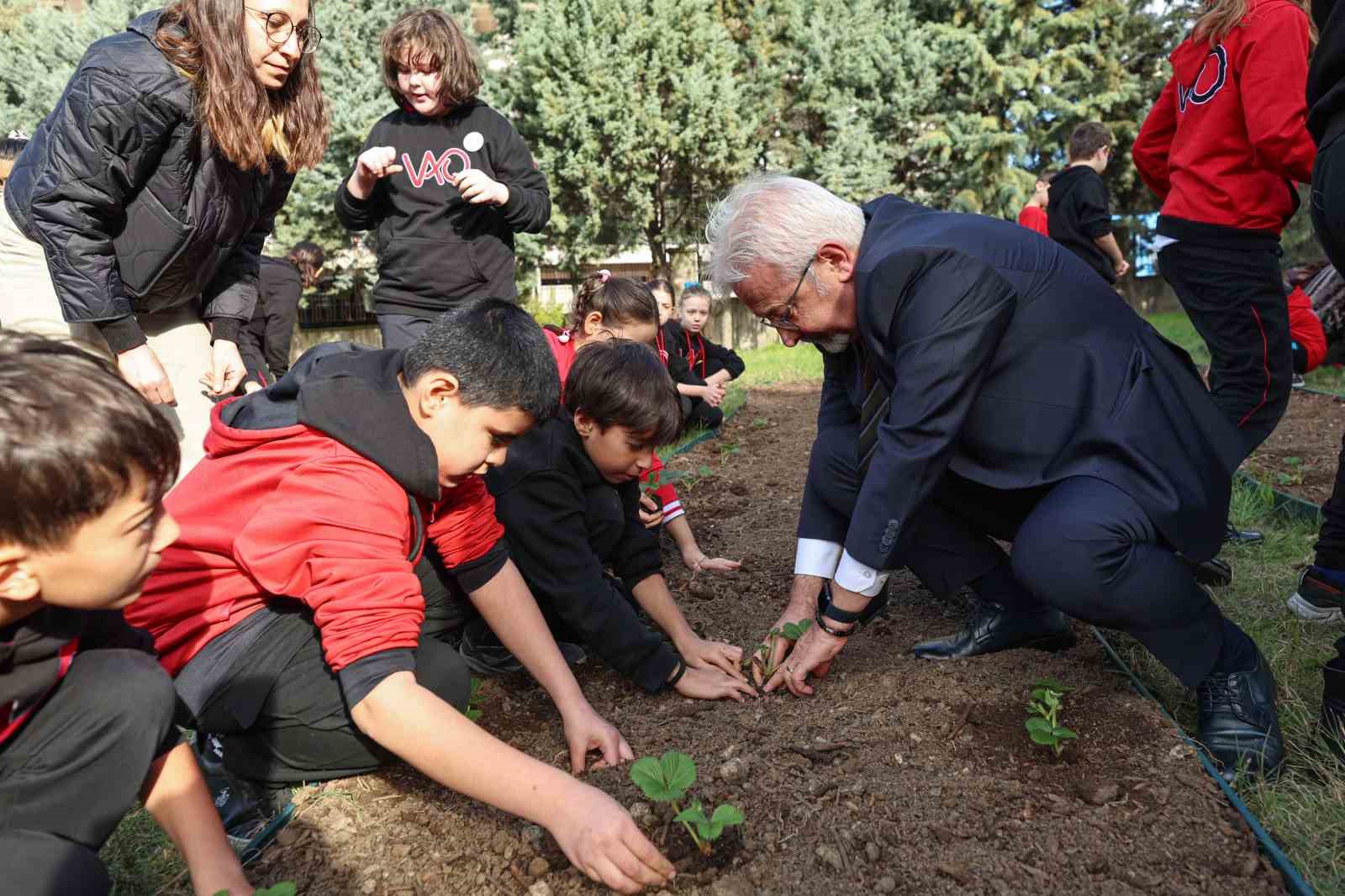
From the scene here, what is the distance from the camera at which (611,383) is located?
2.33 meters

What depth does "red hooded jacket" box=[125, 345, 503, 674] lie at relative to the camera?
1.54 meters

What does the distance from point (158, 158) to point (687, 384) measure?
134 inches

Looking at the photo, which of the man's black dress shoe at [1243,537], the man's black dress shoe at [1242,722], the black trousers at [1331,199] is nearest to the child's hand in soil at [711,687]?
the man's black dress shoe at [1242,722]

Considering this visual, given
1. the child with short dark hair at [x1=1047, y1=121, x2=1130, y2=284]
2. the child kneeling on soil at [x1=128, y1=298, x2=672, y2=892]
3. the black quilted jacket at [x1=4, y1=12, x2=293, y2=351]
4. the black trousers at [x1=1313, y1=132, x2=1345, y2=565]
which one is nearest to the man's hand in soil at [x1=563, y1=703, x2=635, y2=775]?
the child kneeling on soil at [x1=128, y1=298, x2=672, y2=892]

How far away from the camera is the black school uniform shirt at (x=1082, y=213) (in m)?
5.84

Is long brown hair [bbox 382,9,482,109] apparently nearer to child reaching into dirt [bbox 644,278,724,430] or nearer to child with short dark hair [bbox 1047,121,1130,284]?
child reaching into dirt [bbox 644,278,724,430]

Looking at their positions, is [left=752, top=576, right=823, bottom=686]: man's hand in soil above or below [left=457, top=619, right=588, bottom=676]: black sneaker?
above

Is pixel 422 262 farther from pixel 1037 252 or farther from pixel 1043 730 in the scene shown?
pixel 1043 730

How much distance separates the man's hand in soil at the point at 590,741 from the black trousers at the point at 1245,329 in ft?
7.75

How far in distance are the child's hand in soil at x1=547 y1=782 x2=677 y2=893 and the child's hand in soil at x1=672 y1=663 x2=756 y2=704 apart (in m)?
0.92

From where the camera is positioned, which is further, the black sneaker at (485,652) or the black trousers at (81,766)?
the black sneaker at (485,652)

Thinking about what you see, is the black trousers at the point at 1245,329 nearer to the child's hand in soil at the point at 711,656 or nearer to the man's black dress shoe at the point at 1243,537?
the man's black dress shoe at the point at 1243,537

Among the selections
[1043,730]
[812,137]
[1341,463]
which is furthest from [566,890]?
[812,137]

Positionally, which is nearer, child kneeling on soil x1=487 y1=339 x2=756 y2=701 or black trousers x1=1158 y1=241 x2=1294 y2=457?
child kneeling on soil x1=487 y1=339 x2=756 y2=701
